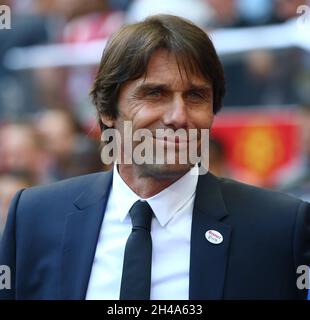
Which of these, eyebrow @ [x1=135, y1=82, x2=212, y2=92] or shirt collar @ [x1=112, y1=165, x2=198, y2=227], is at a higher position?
eyebrow @ [x1=135, y1=82, x2=212, y2=92]

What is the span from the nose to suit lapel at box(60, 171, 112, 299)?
1.19ft

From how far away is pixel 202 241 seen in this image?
2664 mm

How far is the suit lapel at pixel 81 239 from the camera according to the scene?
2650 mm

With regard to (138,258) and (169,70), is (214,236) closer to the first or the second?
(138,258)

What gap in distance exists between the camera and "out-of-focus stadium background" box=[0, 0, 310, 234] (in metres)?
5.34

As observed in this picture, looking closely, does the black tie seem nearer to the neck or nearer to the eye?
the neck

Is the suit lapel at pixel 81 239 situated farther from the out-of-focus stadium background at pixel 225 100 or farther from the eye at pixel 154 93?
the out-of-focus stadium background at pixel 225 100

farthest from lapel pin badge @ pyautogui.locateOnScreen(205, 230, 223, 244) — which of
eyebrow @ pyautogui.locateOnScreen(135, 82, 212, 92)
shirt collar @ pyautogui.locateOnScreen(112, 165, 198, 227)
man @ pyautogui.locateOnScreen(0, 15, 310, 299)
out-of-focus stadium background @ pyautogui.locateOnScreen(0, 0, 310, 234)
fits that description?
out-of-focus stadium background @ pyautogui.locateOnScreen(0, 0, 310, 234)

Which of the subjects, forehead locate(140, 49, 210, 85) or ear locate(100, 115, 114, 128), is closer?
forehead locate(140, 49, 210, 85)

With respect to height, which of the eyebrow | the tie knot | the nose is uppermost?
the eyebrow

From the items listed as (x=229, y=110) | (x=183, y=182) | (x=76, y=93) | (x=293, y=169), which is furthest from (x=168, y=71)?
(x=76, y=93)

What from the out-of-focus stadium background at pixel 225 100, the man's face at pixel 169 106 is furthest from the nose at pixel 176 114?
the out-of-focus stadium background at pixel 225 100

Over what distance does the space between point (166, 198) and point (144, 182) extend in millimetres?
106

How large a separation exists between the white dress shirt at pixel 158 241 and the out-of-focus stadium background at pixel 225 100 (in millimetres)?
2063
